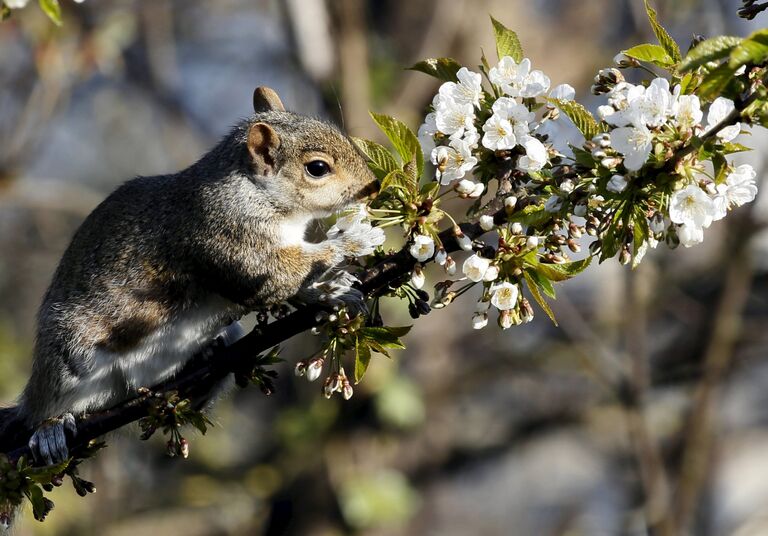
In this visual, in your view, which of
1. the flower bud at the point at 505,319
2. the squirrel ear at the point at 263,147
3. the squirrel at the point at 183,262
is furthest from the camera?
the squirrel ear at the point at 263,147

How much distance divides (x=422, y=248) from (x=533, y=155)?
0.93 ft

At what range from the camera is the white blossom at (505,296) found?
1.88m

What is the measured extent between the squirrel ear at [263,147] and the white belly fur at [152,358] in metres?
0.46

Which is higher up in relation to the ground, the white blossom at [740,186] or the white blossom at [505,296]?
the white blossom at [740,186]

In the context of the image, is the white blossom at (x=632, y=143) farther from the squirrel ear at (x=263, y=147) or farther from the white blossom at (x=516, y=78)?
the squirrel ear at (x=263, y=147)

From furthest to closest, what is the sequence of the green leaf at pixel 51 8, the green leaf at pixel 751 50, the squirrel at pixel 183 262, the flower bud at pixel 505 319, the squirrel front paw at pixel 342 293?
the squirrel at pixel 183 262, the squirrel front paw at pixel 342 293, the flower bud at pixel 505 319, the green leaf at pixel 51 8, the green leaf at pixel 751 50

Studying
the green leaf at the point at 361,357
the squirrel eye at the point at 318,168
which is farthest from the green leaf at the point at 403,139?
the squirrel eye at the point at 318,168

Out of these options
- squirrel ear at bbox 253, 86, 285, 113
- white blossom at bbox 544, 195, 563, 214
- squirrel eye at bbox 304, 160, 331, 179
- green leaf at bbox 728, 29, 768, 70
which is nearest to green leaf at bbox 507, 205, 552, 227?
white blossom at bbox 544, 195, 563, 214

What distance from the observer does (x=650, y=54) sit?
1.79 meters

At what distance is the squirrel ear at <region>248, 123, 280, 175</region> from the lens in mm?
2967

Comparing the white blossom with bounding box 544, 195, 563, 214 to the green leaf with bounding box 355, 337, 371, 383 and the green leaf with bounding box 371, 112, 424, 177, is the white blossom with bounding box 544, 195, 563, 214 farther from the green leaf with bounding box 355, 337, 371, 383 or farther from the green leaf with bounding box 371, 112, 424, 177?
the green leaf with bounding box 355, 337, 371, 383

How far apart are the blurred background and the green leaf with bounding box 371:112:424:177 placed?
13.2 ft

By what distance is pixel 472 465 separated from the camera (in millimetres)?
7988

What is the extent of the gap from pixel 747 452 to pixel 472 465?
2563 millimetres
